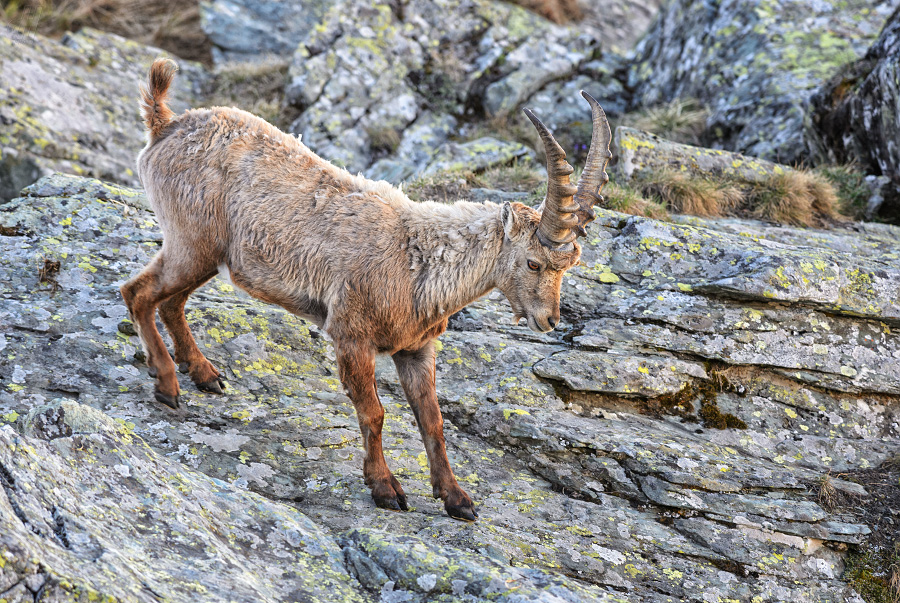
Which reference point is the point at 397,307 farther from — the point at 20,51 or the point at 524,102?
the point at 20,51

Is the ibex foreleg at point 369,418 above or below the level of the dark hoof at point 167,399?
above

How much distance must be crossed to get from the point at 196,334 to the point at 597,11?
1474cm

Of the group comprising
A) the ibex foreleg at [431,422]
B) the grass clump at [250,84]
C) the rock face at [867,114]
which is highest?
the rock face at [867,114]

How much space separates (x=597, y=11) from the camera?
18219 mm

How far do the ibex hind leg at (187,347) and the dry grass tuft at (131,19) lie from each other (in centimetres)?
1083

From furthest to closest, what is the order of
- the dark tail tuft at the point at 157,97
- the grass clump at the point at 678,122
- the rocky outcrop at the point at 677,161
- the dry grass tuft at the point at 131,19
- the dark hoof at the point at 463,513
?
the dry grass tuft at the point at 131,19, the grass clump at the point at 678,122, the rocky outcrop at the point at 677,161, the dark tail tuft at the point at 157,97, the dark hoof at the point at 463,513

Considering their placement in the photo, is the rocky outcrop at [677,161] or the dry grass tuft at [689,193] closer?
the dry grass tuft at [689,193]

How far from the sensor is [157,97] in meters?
6.59

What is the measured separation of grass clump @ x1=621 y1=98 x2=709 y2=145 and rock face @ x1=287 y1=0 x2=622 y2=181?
1.34 metres

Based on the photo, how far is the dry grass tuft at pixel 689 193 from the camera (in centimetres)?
907

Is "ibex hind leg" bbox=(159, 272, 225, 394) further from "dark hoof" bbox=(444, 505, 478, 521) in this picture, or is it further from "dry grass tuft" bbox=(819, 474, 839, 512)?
"dry grass tuft" bbox=(819, 474, 839, 512)

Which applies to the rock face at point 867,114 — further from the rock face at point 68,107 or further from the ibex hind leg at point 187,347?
the rock face at point 68,107

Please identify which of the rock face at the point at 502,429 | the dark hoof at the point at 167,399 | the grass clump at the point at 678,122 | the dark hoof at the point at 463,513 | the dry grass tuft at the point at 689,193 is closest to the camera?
the rock face at the point at 502,429

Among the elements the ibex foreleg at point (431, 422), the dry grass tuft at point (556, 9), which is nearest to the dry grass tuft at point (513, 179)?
the ibex foreleg at point (431, 422)
